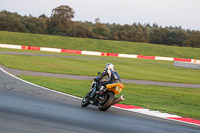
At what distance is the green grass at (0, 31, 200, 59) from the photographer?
256 ft

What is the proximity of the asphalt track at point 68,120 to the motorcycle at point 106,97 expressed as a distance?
30 centimetres

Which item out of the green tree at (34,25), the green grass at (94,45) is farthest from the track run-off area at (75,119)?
the green tree at (34,25)

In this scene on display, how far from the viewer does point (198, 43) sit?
436 ft

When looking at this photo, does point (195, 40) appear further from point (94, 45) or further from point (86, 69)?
point (86, 69)

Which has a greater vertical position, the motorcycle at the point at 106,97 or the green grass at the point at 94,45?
the green grass at the point at 94,45

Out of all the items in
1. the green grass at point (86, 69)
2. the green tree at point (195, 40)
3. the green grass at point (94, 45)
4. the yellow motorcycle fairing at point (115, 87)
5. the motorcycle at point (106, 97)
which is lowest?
the green grass at point (86, 69)

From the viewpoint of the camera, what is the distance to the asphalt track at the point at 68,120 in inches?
326

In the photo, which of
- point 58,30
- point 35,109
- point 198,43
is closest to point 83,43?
point 58,30

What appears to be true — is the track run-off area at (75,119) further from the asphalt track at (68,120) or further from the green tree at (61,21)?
the green tree at (61,21)

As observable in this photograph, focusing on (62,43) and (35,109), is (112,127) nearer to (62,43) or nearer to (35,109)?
(35,109)

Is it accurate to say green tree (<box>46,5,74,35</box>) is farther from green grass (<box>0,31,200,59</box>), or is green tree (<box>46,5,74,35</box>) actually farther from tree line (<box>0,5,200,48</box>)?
green grass (<box>0,31,200,59</box>)

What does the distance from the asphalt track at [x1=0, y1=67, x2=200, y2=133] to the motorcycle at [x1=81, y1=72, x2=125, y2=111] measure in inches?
11.9

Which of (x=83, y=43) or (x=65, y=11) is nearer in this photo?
(x=83, y=43)

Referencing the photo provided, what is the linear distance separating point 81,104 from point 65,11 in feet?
376
